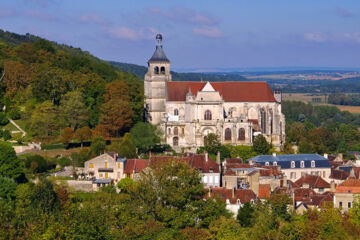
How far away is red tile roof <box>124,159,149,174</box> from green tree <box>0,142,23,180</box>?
319 inches

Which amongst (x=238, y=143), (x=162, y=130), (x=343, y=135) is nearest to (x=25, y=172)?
(x=162, y=130)

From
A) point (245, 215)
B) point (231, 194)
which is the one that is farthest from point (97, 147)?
point (245, 215)

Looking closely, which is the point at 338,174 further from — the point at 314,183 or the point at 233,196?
the point at 233,196

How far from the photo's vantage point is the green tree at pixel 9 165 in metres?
55.7

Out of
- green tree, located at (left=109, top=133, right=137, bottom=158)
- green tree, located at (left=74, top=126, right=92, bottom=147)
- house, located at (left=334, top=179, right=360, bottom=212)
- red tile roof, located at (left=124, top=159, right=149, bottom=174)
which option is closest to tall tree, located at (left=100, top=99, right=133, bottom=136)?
green tree, located at (left=74, top=126, right=92, bottom=147)

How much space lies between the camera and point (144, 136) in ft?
223

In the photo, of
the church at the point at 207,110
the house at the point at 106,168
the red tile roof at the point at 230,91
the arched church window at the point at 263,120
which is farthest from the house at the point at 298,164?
the house at the point at 106,168

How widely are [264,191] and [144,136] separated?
15.4 meters

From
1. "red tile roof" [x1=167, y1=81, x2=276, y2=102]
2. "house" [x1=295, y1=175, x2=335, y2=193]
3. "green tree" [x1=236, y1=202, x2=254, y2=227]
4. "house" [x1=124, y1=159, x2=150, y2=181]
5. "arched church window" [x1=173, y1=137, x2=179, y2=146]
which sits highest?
"red tile roof" [x1=167, y1=81, x2=276, y2=102]

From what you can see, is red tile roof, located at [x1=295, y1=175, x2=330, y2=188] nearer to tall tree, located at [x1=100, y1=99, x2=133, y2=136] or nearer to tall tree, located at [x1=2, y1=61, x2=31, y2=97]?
tall tree, located at [x1=100, y1=99, x2=133, y2=136]

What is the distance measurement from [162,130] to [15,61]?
1989 cm

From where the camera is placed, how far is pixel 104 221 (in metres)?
47.5

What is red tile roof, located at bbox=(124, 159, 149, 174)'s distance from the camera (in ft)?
193

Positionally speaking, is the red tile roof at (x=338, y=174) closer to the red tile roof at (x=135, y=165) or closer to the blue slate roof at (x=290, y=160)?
the blue slate roof at (x=290, y=160)
